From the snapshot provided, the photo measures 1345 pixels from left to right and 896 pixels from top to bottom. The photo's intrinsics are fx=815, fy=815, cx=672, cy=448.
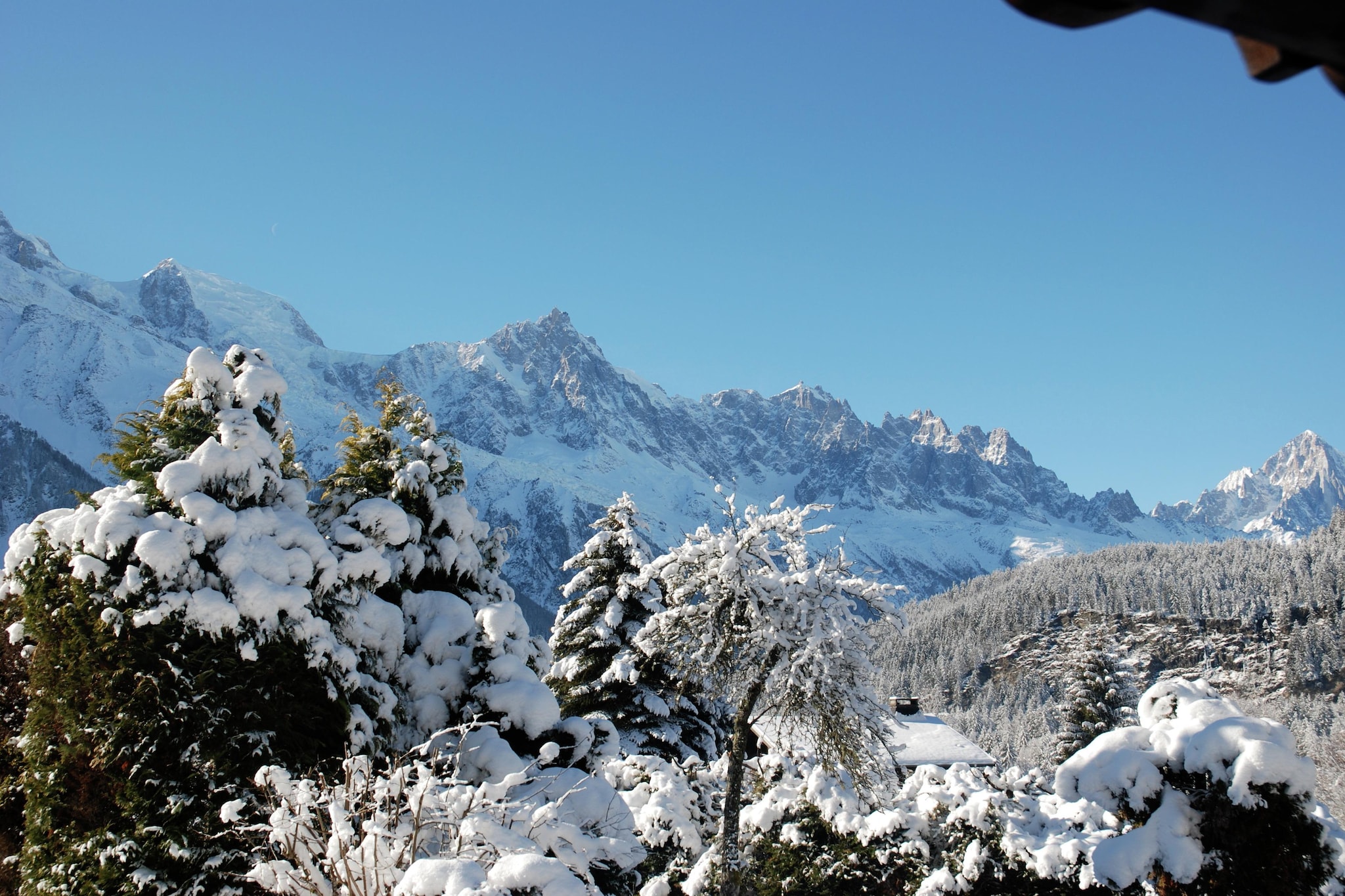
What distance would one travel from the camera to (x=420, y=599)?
43.0 ft

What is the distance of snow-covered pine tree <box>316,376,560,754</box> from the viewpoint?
452 inches

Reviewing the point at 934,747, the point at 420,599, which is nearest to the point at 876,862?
the point at 420,599

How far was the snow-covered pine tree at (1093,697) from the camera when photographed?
102 ft

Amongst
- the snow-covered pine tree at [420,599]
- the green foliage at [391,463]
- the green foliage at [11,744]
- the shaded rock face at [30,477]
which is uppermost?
the green foliage at [391,463]

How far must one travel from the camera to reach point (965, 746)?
105 ft

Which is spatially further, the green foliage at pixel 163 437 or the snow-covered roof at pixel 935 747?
the snow-covered roof at pixel 935 747

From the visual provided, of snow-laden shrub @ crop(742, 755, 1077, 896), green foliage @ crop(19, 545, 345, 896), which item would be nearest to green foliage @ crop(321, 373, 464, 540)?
green foliage @ crop(19, 545, 345, 896)

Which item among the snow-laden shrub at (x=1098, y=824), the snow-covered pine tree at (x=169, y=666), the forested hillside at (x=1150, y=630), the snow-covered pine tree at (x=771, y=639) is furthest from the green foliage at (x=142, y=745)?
the forested hillside at (x=1150, y=630)

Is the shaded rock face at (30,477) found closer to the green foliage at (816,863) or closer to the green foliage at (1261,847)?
the green foliage at (816,863)

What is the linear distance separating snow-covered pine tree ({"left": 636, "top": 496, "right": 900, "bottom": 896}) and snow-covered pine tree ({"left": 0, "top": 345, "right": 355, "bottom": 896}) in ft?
19.4

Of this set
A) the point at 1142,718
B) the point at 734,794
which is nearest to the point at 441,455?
the point at 734,794

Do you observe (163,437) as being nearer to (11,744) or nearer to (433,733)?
(11,744)

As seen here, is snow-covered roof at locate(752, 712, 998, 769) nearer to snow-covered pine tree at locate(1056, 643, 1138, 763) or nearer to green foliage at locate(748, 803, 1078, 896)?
snow-covered pine tree at locate(1056, 643, 1138, 763)

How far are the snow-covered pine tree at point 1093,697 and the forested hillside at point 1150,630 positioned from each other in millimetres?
66568
